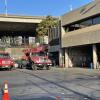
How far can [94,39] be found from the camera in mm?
45750

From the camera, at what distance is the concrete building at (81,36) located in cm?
4625

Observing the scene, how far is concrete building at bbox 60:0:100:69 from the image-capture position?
152 ft

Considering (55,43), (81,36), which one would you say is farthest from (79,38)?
(55,43)

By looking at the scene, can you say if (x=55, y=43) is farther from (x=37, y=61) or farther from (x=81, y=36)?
(x=37, y=61)

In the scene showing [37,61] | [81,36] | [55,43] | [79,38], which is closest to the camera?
[37,61]

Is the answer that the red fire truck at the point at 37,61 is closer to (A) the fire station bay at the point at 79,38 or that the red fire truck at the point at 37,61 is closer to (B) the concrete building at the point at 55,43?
(A) the fire station bay at the point at 79,38

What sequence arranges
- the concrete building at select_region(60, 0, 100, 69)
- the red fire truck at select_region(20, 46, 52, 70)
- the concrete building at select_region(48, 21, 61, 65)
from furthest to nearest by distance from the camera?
the concrete building at select_region(48, 21, 61, 65), the concrete building at select_region(60, 0, 100, 69), the red fire truck at select_region(20, 46, 52, 70)

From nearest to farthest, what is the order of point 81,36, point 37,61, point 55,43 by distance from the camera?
1. point 37,61
2. point 81,36
3. point 55,43

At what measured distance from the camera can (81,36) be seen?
163 ft

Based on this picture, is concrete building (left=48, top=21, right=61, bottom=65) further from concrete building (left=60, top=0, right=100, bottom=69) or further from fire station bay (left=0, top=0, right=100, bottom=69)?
concrete building (left=60, top=0, right=100, bottom=69)

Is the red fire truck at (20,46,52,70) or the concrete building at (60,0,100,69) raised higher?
the concrete building at (60,0,100,69)

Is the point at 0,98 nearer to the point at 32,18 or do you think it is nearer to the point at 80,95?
the point at 80,95

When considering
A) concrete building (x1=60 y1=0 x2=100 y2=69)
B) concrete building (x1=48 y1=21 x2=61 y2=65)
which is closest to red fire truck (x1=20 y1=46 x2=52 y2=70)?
concrete building (x1=60 y1=0 x2=100 y2=69)

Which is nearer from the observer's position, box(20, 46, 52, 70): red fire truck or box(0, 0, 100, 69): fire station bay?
box(20, 46, 52, 70): red fire truck
